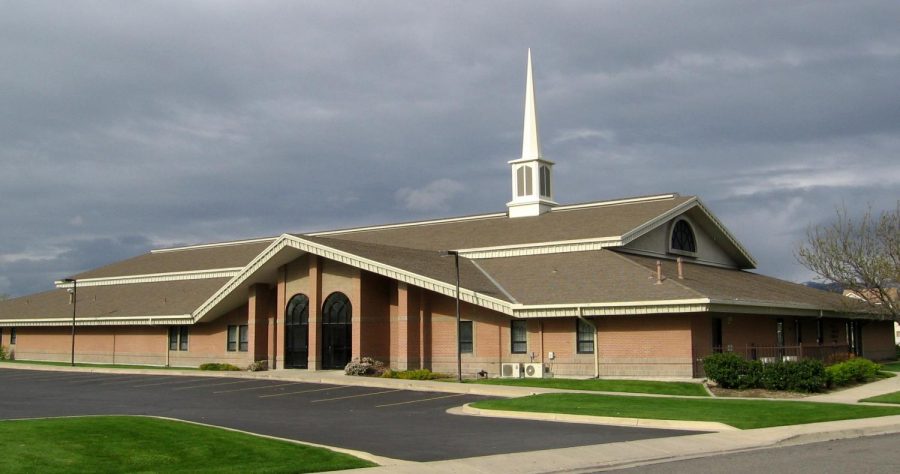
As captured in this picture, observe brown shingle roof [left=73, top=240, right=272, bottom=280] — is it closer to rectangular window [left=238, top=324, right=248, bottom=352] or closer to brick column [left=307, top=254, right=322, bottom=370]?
rectangular window [left=238, top=324, right=248, bottom=352]

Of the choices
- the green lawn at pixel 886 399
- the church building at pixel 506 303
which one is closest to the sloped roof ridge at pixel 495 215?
the church building at pixel 506 303

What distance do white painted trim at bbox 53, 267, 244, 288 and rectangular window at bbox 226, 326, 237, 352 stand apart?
155 inches

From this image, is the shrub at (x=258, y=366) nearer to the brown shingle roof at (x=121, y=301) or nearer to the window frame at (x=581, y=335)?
the brown shingle roof at (x=121, y=301)

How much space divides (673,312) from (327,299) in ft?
53.8

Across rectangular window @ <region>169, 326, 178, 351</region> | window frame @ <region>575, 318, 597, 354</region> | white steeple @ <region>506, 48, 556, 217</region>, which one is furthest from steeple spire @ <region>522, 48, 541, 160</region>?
rectangular window @ <region>169, 326, 178, 351</region>

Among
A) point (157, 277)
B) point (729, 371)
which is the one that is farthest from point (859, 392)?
point (157, 277)

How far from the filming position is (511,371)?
36.5 meters

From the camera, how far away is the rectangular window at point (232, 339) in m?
46.8

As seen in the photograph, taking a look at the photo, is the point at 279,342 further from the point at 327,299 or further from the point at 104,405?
the point at 104,405

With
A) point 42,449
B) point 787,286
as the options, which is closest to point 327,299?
point 787,286

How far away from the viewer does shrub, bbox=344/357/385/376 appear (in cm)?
3816

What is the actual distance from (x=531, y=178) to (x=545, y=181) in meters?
1.06

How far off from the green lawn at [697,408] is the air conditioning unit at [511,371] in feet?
28.3

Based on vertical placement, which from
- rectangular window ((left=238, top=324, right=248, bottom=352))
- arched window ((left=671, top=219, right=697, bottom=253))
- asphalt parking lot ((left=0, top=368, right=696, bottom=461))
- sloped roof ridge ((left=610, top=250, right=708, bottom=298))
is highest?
arched window ((left=671, top=219, right=697, bottom=253))
